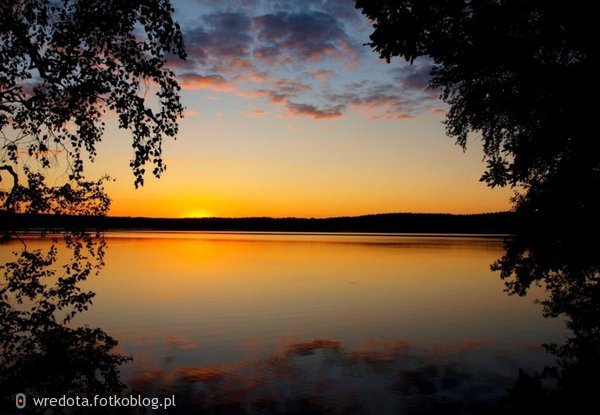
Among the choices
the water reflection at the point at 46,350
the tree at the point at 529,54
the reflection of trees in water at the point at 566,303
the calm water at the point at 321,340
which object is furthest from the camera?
the calm water at the point at 321,340

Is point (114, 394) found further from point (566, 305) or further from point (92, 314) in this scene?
point (92, 314)

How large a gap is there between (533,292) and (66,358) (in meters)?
40.3

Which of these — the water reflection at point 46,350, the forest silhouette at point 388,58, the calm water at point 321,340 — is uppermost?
the forest silhouette at point 388,58

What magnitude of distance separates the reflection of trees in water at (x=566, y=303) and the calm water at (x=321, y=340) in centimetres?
140

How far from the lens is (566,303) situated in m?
18.7

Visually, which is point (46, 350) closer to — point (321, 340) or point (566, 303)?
point (321, 340)

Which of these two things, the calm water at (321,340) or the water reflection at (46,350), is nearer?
the water reflection at (46,350)

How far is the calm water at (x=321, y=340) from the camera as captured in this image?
16.9 m

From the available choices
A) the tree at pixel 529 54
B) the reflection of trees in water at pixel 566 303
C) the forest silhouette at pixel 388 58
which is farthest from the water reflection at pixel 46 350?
the reflection of trees in water at pixel 566 303

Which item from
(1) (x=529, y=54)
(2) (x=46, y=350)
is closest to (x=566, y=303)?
(1) (x=529, y=54)

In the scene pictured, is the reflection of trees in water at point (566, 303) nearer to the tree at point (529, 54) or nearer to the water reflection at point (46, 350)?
the tree at point (529, 54)

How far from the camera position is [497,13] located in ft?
35.0

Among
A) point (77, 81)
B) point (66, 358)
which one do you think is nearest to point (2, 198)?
point (77, 81)

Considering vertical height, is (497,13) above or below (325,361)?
above
